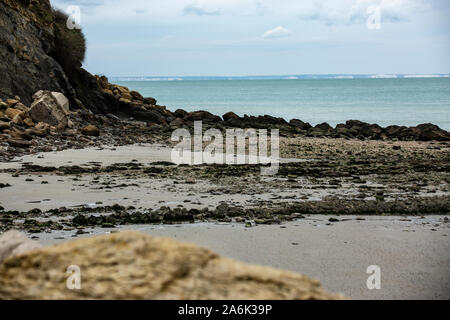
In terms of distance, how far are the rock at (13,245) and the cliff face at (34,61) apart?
20092 mm

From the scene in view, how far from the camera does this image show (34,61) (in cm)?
2462

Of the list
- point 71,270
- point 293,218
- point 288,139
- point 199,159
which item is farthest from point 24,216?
point 288,139

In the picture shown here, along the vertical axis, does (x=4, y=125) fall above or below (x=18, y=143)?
above

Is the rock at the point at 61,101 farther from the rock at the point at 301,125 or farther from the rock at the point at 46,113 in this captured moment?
the rock at the point at 301,125

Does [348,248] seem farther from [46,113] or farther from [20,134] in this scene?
[46,113]

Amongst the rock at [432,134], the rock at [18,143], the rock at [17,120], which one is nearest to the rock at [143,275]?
the rock at [18,143]

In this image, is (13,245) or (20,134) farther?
(20,134)

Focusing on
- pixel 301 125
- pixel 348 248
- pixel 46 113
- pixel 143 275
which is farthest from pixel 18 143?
pixel 301 125

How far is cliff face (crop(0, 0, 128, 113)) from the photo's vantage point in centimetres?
2298

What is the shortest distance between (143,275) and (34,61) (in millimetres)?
23855

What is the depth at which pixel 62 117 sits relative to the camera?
21.1 metres

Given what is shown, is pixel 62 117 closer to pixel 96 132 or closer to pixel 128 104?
pixel 96 132

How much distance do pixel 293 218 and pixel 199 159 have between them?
8.22 metres
